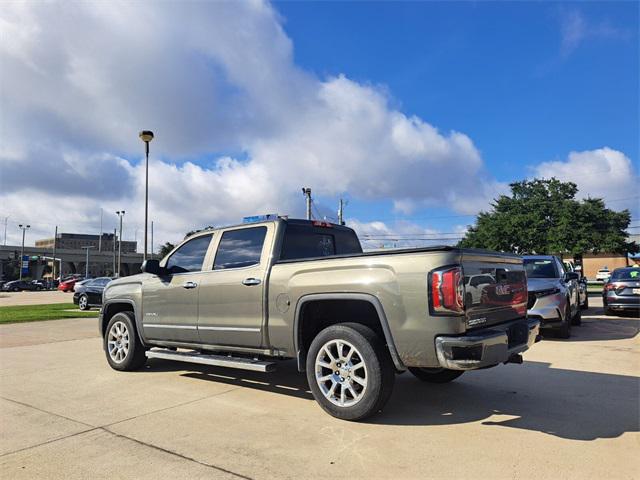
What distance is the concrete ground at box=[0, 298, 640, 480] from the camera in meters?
3.44

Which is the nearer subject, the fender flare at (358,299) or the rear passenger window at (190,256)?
the fender flare at (358,299)

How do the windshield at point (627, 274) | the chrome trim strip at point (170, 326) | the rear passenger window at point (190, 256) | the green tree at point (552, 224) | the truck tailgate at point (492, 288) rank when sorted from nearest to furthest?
the truck tailgate at point (492, 288), the chrome trim strip at point (170, 326), the rear passenger window at point (190, 256), the windshield at point (627, 274), the green tree at point (552, 224)

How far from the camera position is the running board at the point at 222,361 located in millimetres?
4938

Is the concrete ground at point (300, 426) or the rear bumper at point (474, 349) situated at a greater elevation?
the rear bumper at point (474, 349)

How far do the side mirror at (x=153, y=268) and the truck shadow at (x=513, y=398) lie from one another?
57.8 inches

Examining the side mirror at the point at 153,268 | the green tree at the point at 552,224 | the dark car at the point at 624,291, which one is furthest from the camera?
the green tree at the point at 552,224

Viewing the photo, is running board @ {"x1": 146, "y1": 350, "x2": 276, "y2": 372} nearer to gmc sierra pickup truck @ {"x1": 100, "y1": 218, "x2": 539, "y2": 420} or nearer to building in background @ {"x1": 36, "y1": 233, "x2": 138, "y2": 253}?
gmc sierra pickup truck @ {"x1": 100, "y1": 218, "x2": 539, "y2": 420}

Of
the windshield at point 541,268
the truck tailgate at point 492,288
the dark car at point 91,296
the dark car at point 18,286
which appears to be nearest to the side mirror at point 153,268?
the truck tailgate at point 492,288

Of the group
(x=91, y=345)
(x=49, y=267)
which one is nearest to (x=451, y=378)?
(x=91, y=345)

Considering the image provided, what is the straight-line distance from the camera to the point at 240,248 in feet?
18.7

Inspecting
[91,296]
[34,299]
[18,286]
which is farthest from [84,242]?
[91,296]

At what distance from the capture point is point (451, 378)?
5766 mm

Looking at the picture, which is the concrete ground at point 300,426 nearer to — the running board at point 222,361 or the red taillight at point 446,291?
the running board at point 222,361

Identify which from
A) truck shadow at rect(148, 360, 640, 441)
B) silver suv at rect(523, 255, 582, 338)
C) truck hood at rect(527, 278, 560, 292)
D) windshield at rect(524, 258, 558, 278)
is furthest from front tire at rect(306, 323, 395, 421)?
windshield at rect(524, 258, 558, 278)
